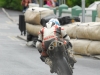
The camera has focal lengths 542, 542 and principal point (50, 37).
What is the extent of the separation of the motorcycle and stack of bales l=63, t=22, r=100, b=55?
248 inches

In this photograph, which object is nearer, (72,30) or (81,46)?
(81,46)

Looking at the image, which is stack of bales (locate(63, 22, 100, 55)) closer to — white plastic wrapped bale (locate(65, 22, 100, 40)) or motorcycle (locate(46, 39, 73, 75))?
white plastic wrapped bale (locate(65, 22, 100, 40))

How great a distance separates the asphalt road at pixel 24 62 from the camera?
563 inches

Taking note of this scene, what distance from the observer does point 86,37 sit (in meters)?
18.2

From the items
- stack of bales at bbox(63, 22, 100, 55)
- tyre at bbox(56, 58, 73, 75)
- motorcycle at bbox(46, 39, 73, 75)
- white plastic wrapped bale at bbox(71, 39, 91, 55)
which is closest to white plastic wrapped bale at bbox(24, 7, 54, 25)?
stack of bales at bbox(63, 22, 100, 55)

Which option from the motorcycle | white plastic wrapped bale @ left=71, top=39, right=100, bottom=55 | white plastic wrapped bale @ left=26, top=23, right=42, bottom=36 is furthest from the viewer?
white plastic wrapped bale @ left=26, top=23, right=42, bottom=36

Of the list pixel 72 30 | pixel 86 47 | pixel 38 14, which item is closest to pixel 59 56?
pixel 86 47

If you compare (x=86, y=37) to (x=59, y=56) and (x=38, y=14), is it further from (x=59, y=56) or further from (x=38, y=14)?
(x=59, y=56)

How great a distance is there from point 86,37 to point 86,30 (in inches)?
9.7

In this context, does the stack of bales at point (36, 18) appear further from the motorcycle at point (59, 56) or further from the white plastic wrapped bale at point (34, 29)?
the motorcycle at point (59, 56)

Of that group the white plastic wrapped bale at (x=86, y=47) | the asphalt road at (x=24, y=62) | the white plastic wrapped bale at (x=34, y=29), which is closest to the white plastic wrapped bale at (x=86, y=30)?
the white plastic wrapped bale at (x=86, y=47)

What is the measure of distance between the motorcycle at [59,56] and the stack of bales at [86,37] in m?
6.31

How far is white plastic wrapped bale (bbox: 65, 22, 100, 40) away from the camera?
17719mm

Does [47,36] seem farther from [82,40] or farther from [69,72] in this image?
[82,40]
